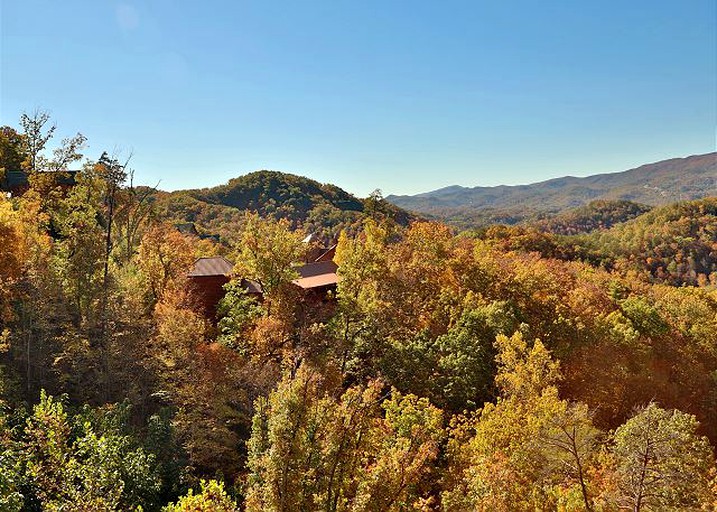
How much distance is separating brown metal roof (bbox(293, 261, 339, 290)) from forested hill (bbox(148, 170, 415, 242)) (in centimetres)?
5818

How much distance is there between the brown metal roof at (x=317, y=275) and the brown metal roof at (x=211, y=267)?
6.90 m

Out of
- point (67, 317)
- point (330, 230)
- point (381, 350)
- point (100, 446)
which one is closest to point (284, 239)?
point (381, 350)

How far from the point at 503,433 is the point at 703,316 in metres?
38.0

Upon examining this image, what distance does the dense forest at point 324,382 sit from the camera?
40.4ft

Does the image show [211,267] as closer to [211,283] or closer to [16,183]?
[211,283]

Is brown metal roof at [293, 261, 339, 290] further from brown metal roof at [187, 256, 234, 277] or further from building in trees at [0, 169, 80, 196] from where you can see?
building in trees at [0, 169, 80, 196]

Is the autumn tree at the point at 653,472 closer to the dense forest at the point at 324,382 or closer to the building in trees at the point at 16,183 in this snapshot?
the dense forest at the point at 324,382

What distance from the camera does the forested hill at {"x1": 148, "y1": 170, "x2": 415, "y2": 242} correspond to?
120m

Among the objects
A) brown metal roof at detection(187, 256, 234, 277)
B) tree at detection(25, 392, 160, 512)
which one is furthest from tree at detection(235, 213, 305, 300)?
tree at detection(25, 392, 160, 512)

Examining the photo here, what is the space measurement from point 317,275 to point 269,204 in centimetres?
11178

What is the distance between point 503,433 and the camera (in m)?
20.9

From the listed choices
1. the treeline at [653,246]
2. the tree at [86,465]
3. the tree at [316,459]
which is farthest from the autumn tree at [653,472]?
the treeline at [653,246]

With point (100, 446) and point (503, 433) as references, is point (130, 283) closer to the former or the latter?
point (100, 446)

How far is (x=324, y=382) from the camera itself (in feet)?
74.4
